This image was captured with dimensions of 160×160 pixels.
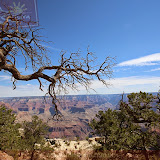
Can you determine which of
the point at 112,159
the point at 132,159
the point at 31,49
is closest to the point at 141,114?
the point at 132,159

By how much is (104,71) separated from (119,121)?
302 inches

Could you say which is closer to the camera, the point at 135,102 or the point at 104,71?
the point at 104,71

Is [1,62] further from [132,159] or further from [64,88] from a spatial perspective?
[132,159]

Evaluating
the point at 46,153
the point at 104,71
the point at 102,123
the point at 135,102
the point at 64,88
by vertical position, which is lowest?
the point at 46,153

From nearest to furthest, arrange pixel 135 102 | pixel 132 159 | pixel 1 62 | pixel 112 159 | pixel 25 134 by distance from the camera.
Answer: pixel 1 62, pixel 135 102, pixel 132 159, pixel 112 159, pixel 25 134

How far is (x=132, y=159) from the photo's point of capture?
991cm

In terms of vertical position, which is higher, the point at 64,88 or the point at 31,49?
the point at 31,49

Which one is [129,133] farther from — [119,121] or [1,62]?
[1,62]

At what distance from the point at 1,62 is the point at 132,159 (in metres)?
11.5

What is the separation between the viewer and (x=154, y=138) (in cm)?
873

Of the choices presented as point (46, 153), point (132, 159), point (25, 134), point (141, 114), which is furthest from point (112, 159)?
point (25, 134)

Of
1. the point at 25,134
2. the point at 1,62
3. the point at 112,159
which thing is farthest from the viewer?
the point at 25,134

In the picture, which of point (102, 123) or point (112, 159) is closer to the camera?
point (112, 159)

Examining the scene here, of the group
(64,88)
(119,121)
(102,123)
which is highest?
(64,88)
